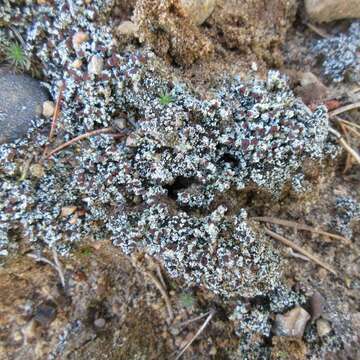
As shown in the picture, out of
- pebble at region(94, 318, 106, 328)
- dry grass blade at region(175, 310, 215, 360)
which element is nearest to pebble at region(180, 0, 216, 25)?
dry grass blade at region(175, 310, 215, 360)

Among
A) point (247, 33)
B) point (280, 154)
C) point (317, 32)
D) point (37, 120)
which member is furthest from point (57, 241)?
point (317, 32)

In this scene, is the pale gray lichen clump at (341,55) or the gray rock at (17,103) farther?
the pale gray lichen clump at (341,55)

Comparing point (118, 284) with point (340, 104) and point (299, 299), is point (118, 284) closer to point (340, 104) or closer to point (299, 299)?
point (299, 299)

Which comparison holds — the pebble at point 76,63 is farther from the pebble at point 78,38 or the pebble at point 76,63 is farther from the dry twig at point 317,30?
the dry twig at point 317,30

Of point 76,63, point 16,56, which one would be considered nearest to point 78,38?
point 76,63

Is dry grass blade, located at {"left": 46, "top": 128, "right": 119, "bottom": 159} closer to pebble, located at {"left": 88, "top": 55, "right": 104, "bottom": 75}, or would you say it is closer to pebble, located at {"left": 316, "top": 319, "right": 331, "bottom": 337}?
pebble, located at {"left": 88, "top": 55, "right": 104, "bottom": 75}

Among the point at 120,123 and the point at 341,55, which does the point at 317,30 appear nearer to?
the point at 341,55

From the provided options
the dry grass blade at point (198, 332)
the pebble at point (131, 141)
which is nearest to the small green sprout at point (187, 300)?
the dry grass blade at point (198, 332)
